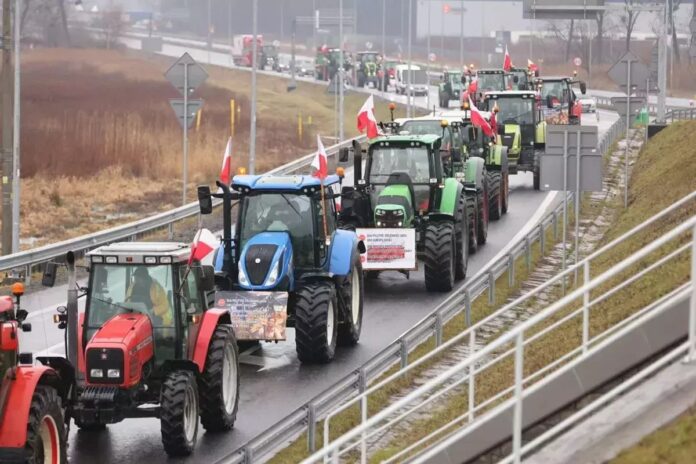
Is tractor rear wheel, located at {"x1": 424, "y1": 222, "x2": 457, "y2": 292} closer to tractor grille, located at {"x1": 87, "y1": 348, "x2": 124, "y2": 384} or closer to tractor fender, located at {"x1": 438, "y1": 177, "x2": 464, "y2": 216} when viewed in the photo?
tractor fender, located at {"x1": 438, "y1": 177, "x2": 464, "y2": 216}

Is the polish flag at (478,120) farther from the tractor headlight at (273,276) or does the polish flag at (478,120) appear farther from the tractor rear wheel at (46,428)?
the tractor rear wheel at (46,428)

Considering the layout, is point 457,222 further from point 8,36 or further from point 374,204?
point 8,36

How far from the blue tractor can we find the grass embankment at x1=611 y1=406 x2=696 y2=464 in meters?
10.8

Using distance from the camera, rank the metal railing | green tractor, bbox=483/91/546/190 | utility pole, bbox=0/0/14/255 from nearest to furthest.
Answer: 1. the metal railing
2. utility pole, bbox=0/0/14/255
3. green tractor, bbox=483/91/546/190

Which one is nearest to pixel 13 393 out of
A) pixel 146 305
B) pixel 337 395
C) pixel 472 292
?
pixel 146 305

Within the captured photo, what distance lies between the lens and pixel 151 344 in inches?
632

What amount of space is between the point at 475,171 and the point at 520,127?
→ 34.3 feet

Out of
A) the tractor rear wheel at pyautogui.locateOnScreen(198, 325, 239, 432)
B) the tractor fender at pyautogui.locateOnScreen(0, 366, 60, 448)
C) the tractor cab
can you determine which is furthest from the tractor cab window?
the tractor cab

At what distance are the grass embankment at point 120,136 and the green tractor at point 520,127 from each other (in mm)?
8622

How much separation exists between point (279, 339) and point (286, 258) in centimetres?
124

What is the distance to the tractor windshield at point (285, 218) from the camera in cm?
2092

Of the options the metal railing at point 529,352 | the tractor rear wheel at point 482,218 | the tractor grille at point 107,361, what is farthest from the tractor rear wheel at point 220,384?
the tractor rear wheel at point 482,218

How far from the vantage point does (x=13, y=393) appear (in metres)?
13.2

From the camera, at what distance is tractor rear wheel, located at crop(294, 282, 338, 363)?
66.7 ft
